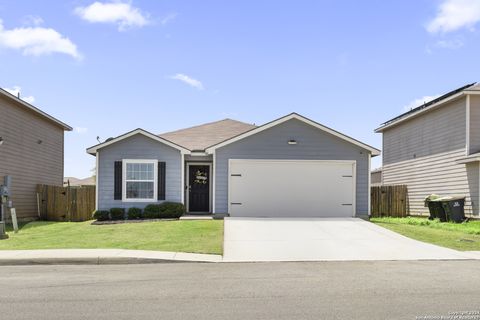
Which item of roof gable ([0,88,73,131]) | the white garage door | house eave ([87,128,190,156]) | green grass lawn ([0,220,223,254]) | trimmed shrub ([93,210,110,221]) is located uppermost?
roof gable ([0,88,73,131])

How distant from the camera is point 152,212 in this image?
1947 cm

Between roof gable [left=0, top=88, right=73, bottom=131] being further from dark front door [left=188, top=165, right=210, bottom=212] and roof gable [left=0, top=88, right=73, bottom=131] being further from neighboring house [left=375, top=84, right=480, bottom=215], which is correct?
neighboring house [left=375, top=84, right=480, bottom=215]

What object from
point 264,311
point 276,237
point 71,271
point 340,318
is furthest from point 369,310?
point 276,237

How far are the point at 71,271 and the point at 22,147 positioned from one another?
47.0 feet

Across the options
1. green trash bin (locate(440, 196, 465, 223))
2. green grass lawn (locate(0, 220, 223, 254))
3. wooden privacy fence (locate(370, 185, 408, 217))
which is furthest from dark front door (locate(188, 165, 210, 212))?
green trash bin (locate(440, 196, 465, 223))

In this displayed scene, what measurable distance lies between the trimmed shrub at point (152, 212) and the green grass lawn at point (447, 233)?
27.7ft

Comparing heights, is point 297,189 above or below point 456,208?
above

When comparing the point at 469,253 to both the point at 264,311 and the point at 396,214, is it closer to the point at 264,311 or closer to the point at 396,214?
the point at 264,311

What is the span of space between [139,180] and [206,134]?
4.95m

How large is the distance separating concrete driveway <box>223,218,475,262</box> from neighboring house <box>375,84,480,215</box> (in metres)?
5.24

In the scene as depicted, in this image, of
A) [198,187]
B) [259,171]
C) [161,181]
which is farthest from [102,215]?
[259,171]

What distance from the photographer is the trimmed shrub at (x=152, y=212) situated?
19422mm

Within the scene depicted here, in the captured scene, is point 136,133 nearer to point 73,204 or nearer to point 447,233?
point 73,204

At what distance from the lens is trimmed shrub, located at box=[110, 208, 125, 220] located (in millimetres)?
19484
